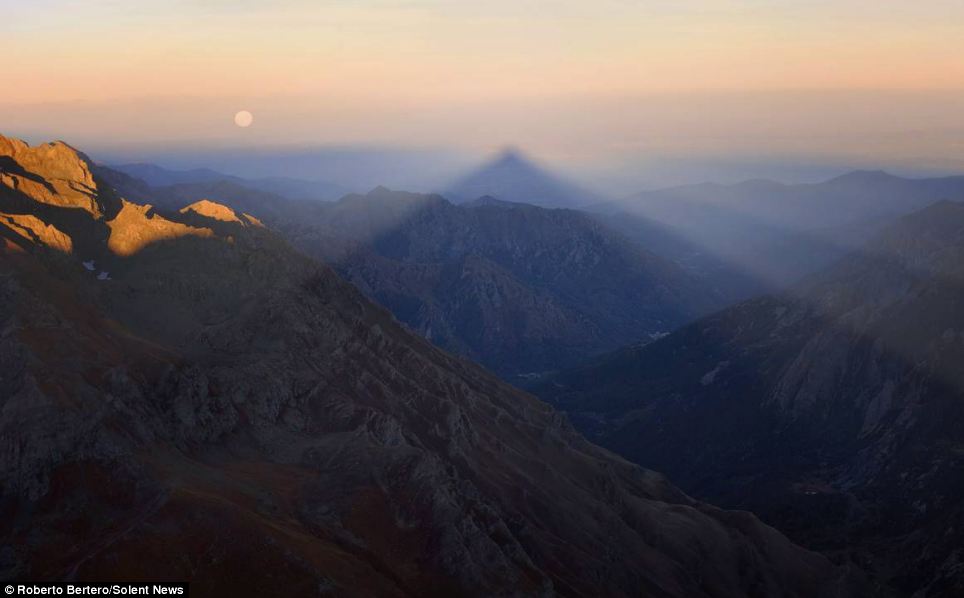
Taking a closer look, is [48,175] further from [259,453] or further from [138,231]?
[259,453]

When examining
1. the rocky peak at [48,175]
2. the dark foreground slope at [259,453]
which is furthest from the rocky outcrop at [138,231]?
the rocky peak at [48,175]

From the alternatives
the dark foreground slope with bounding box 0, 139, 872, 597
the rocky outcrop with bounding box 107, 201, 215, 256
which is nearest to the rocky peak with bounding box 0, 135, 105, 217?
the dark foreground slope with bounding box 0, 139, 872, 597

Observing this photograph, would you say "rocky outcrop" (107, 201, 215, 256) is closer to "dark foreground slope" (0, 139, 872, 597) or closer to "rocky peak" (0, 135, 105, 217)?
"dark foreground slope" (0, 139, 872, 597)

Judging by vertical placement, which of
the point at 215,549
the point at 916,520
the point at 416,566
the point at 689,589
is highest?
the point at 215,549

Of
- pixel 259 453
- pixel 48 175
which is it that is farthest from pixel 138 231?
pixel 259 453

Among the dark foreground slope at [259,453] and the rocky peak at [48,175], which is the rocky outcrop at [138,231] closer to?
the dark foreground slope at [259,453]

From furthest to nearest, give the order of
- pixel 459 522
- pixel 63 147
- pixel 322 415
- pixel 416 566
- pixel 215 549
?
pixel 63 147 < pixel 322 415 < pixel 459 522 < pixel 416 566 < pixel 215 549

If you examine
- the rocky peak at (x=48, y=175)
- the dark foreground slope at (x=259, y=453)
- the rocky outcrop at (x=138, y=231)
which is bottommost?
the dark foreground slope at (x=259, y=453)

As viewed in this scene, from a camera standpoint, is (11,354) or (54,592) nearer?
(54,592)

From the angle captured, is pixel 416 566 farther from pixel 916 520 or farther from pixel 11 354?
pixel 916 520

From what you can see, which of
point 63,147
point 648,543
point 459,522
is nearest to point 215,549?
point 459,522
